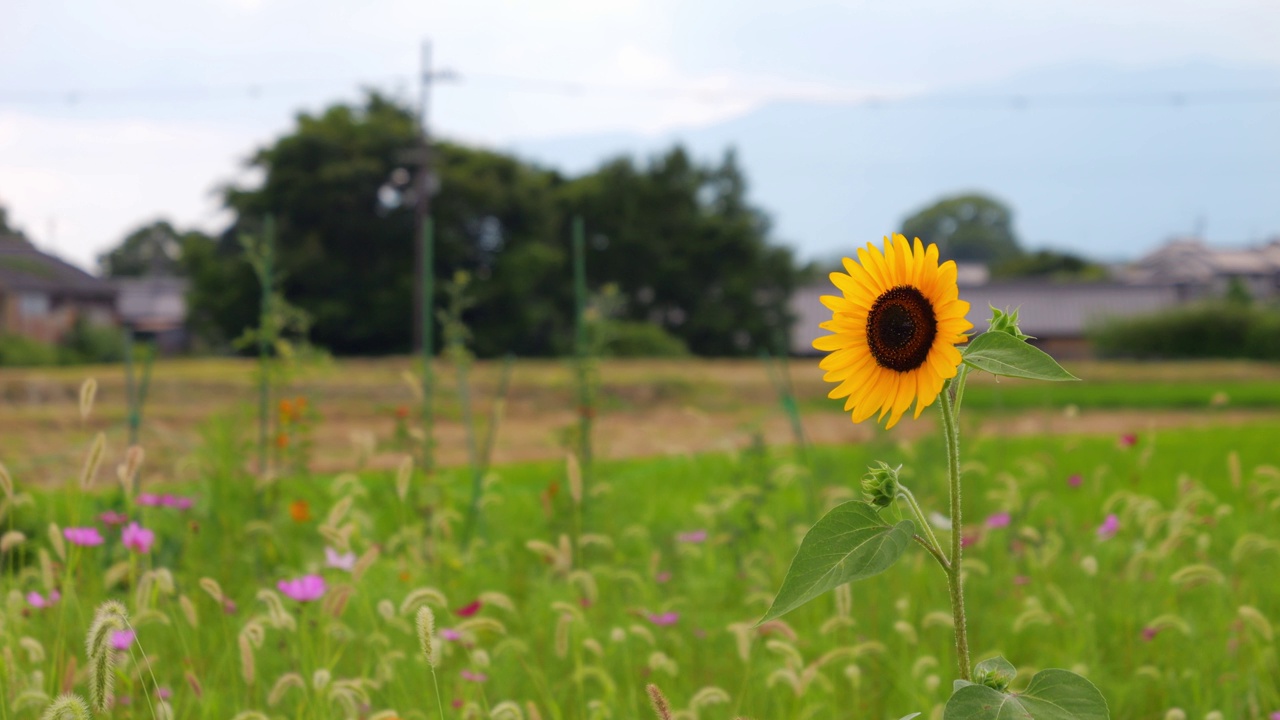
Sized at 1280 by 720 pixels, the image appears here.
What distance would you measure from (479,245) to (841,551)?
32010 millimetres

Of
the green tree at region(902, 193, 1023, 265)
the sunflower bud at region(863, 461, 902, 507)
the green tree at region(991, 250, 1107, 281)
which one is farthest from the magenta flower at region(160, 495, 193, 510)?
the green tree at region(902, 193, 1023, 265)

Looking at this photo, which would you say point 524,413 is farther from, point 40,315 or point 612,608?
point 40,315

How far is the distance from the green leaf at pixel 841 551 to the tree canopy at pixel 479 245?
91.1ft

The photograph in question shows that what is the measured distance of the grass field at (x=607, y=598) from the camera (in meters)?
2.42

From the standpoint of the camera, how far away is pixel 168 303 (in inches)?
2448

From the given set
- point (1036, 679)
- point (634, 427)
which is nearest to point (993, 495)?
point (1036, 679)

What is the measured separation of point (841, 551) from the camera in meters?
1.29

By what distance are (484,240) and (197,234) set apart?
968 centimetres

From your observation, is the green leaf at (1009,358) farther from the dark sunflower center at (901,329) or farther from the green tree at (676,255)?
the green tree at (676,255)

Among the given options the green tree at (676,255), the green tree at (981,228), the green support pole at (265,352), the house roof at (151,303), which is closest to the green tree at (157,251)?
the house roof at (151,303)

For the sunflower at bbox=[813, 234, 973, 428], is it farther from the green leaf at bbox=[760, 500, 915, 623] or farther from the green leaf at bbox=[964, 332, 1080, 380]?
the green leaf at bbox=[760, 500, 915, 623]

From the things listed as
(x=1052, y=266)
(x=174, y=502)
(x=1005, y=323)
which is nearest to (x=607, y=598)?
(x=174, y=502)

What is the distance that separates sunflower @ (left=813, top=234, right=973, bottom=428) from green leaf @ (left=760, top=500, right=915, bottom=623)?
0.13 metres

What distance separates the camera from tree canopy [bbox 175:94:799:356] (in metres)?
31.0
